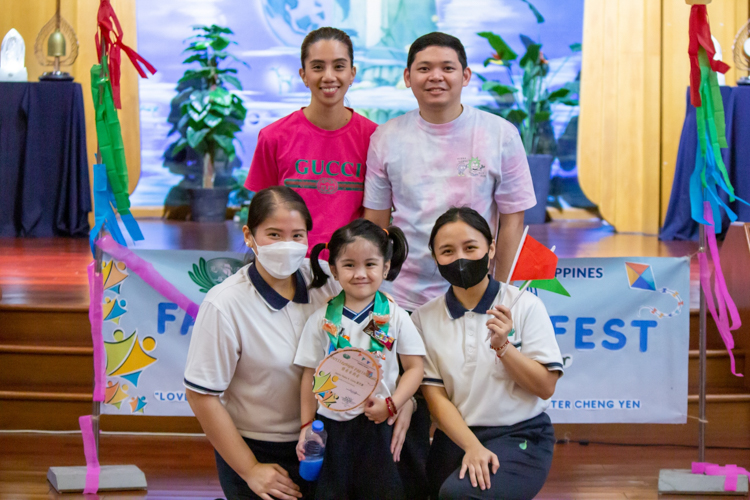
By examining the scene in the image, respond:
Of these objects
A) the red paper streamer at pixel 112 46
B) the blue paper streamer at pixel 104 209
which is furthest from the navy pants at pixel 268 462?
the red paper streamer at pixel 112 46

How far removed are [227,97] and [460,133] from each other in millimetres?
4845

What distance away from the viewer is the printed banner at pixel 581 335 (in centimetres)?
262

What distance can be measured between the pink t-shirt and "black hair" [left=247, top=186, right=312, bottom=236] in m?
0.36

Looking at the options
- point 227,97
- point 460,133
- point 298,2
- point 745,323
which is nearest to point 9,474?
point 460,133

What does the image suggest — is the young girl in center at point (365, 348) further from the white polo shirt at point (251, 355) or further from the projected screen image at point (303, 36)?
the projected screen image at point (303, 36)

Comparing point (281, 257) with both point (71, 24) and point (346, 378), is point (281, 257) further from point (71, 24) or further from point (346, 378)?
point (71, 24)

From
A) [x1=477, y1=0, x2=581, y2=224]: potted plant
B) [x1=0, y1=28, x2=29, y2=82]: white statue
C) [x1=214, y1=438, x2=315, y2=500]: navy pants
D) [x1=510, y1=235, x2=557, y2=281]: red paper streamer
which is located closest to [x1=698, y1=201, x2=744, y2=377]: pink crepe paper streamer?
[x1=510, y1=235, x2=557, y2=281]: red paper streamer

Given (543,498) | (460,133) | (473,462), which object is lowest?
(543,498)

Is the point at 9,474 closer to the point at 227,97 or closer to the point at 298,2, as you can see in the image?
the point at 227,97

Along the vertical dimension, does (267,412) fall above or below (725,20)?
below

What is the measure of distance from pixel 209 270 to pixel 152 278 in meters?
0.20

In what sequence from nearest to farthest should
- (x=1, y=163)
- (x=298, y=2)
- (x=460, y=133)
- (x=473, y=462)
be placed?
(x=473, y=462) < (x=460, y=133) < (x=1, y=163) < (x=298, y=2)

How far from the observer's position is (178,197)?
7.12 metres

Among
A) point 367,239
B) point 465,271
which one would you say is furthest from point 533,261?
point 367,239
